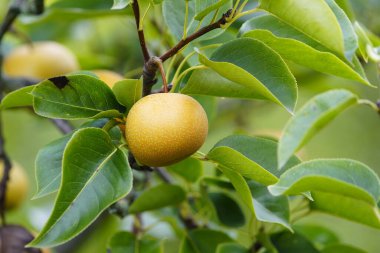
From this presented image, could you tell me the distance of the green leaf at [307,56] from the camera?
949 millimetres

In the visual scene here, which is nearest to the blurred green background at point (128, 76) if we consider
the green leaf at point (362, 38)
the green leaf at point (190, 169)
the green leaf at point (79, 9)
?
the green leaf at point (79, 9)

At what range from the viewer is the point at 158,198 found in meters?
1.37

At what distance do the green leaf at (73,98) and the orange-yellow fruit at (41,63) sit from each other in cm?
83

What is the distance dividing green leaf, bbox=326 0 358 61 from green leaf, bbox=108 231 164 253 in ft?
1.91

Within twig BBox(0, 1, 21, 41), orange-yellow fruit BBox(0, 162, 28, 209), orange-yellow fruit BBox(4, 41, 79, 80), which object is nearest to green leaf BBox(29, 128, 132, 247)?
twig BBox(0, 1, 21, 41)

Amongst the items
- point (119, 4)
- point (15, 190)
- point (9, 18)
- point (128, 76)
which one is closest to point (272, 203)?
point (119, 4)

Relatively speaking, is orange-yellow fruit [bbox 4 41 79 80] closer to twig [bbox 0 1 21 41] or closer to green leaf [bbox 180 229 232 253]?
twig [bbox 0 1 21 41]

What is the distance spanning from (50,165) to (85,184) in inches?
4.6

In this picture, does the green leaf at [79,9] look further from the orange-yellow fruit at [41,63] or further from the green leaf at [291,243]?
the green leaf at [291,243]

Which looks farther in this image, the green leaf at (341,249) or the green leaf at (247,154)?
the green leaf at (341,249)

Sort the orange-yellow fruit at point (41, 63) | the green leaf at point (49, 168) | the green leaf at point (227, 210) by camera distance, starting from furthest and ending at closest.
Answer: the orange-yellow fruit at point (41, 63) < the green leaf at point (227, 210) < the green leaf at point (49, 168)

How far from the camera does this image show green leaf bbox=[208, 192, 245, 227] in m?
1.43

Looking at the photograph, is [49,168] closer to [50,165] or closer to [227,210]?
[50,165]

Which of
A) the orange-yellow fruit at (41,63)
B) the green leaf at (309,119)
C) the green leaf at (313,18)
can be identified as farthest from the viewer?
the orange-yellow fruit at (41,63)
